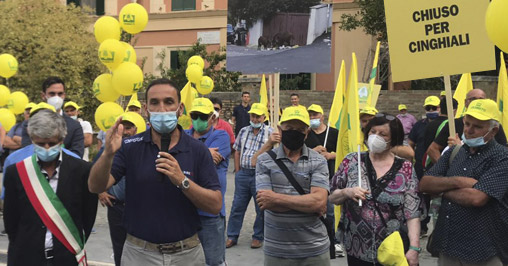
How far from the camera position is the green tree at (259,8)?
1234 cm

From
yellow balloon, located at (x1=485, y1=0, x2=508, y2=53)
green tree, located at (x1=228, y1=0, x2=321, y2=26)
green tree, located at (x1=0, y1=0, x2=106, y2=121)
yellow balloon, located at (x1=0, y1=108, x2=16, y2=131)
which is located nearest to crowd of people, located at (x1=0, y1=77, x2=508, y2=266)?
yellow balloon, located at (x1=485, y1=0, x2=508, y2=53)

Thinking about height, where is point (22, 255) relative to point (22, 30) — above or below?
below

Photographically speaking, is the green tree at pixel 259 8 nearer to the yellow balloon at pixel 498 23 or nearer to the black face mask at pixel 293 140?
the black face mask at pixel 293 140

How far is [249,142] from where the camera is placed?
9234 mm

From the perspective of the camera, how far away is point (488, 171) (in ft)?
15.5

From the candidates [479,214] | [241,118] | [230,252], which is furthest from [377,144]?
[241,118]

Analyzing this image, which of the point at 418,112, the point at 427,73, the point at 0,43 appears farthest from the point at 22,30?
the point at 427,73

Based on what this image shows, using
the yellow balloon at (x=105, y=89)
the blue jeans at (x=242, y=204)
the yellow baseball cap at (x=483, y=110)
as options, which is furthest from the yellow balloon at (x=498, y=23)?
the yellow balloon at (x=105, y=89)

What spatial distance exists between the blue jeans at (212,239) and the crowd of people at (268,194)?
10mm

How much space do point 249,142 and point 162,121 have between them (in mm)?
5166

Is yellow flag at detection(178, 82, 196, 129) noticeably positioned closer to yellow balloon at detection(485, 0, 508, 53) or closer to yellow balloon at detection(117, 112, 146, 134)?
yellow balloon at detection(117, 112, 146, 134)

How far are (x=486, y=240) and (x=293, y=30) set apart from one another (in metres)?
6.36

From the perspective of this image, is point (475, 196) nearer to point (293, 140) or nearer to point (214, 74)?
point (293, 140)

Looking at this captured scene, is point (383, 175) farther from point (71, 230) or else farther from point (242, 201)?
point (242, 201)
